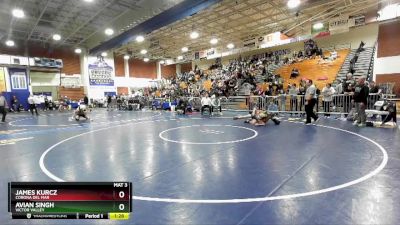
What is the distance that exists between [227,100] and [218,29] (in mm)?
8940

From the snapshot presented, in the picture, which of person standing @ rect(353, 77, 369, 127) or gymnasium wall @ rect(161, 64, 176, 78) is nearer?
person standing @ rect(353, 77, 369, 127)

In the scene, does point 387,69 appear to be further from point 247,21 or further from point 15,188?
point 15,188

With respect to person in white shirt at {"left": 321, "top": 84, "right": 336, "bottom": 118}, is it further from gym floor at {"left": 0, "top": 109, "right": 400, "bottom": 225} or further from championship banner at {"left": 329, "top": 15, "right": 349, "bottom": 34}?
championship banner at {"left": 329, "top": 15, "right": 349, "bottom": 34}

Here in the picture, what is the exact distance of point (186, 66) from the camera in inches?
1678

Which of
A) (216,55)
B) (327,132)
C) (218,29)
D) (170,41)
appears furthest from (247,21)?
(327,132)

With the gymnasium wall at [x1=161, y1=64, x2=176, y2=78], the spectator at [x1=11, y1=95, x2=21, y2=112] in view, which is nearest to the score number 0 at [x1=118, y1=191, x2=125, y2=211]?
the spectator at [x1=11, y1=95, x2=21, y2=112]

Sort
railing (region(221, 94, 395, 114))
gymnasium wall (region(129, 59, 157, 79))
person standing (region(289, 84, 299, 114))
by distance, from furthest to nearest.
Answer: gymnasium wall (region(129, 59, 157, 79)) → person standing (region(289, 84, 299, 114)) → railing (region(221, 94, 395, 114))

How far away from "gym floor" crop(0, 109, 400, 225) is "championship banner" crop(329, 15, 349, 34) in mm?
13707

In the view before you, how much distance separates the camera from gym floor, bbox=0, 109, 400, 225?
2.88 meters

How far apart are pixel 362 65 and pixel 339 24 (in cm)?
408

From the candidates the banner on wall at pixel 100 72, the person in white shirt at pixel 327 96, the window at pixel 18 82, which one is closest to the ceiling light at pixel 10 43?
the window at pixel 18 82

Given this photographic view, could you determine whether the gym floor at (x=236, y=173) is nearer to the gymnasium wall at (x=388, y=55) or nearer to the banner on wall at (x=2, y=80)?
the gymnasium wall at (x=388, y=55)

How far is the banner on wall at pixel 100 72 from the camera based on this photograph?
30.3 metres

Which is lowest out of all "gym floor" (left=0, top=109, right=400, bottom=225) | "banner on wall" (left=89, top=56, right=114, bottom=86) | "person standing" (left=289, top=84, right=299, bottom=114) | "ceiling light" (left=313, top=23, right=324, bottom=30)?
"gym floor" (left=0, top=109, right=400, bottom=225)
